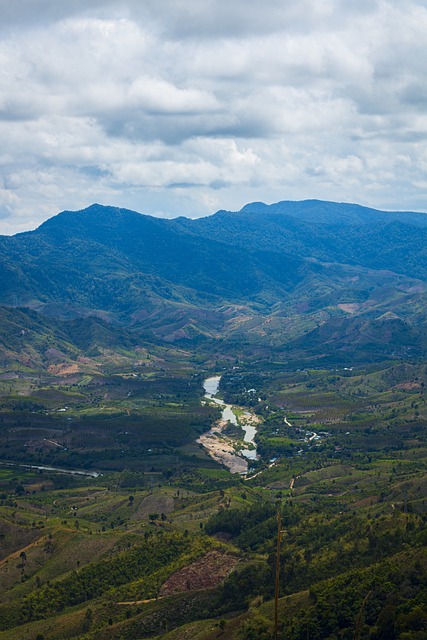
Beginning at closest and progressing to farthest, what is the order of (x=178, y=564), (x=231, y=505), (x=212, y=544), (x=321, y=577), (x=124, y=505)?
(x=321, y=577)
(x=178, y=564)
(x=212, y=544)
(x=231, y=505)
(x=124, y=505)

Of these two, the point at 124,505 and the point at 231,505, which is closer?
the point at 231,505

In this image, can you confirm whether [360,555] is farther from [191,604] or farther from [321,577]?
[191,604]

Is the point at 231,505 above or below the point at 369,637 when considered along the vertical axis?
below

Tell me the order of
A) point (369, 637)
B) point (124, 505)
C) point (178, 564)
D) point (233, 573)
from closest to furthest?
point (369, 637), point (233, 573), point (178, 564), point (124, 505)

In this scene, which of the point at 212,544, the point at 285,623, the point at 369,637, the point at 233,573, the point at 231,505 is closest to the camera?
the point at 369,637

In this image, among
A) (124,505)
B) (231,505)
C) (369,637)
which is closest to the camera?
(369,637)

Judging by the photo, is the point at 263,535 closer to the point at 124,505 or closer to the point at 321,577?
the point at 321,577

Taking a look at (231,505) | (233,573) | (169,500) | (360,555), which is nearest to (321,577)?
(360,555)

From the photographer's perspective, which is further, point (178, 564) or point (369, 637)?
point (178, 564)

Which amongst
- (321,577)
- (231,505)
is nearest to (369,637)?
(321,577)
